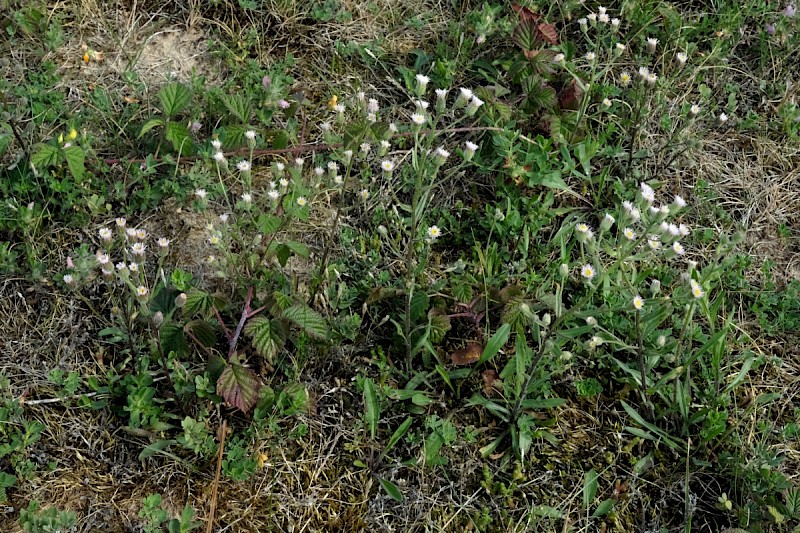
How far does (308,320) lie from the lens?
86.9 inches

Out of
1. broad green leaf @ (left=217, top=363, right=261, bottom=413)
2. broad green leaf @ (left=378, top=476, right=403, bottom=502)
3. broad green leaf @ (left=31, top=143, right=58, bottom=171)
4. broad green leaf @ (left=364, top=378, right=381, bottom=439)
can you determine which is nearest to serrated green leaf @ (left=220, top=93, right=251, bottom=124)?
broad green leaf @ (left=31, top=143, right=58, bottom=171)

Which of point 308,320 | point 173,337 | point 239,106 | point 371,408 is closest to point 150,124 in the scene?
point 239,106

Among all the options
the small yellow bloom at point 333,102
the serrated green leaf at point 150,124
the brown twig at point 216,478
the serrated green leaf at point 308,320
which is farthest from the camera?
the small yellow bloom at point 333,102

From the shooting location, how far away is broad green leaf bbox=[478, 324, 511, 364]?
2273 mm

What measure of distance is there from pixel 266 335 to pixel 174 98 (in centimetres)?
101

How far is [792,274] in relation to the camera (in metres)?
2.67

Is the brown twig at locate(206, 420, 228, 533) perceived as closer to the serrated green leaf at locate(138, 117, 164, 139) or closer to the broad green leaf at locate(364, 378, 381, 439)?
the broad green leaf at locate(364, 378, 381, 439)

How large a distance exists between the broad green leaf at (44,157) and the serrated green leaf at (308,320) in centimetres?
98

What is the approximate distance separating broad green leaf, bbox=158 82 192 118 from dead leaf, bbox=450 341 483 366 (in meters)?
1.33

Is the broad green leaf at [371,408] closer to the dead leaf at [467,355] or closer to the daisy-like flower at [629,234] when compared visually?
the dead leaf at [467,355]

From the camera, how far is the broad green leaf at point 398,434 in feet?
7.04

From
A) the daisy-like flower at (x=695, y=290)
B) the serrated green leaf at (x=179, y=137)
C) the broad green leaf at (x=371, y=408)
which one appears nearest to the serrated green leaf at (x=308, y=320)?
the broad green leaf at (x=371, y=408)

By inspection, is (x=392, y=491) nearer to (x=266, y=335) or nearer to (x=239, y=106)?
(x=266, y=335)

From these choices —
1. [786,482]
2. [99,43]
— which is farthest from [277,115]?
[786,482]
